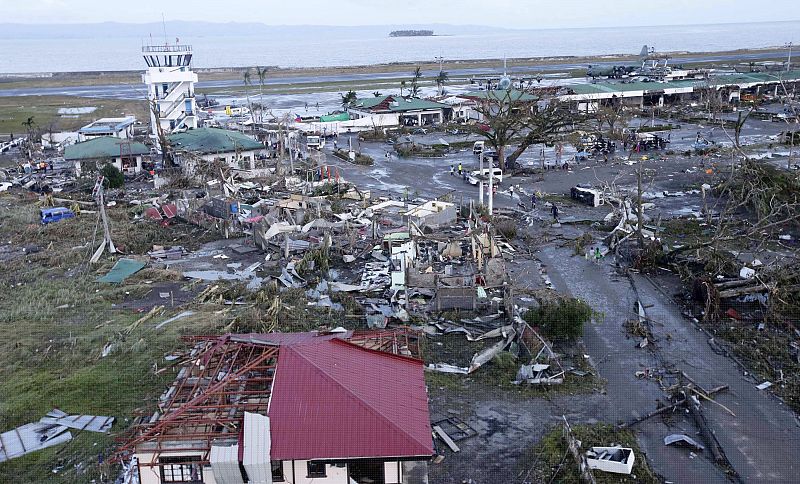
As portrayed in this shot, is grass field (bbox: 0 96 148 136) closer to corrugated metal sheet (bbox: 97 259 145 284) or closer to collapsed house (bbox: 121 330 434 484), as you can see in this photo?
corrugated metal sheet (bbox: 97 259 145 284)

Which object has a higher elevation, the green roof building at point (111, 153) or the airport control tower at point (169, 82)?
the airport control tower at point (169, 82)

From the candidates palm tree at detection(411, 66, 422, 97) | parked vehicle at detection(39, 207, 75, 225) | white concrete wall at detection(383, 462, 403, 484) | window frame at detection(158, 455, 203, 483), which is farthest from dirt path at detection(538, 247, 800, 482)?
palm tree at detection(411, 66, 422, 97)

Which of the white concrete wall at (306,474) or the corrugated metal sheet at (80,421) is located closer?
the white concrete wall at (306,474)

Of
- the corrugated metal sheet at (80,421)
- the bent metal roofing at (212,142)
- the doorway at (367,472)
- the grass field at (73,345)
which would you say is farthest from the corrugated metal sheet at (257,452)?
the bent metal roofing at (212,142)

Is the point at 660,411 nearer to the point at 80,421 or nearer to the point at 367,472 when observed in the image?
the point at 367,472

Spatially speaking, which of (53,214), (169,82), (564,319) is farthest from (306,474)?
(169,82)

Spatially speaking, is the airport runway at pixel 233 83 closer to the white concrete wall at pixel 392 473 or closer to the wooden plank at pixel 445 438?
the wooden plank at pixel 445 438
